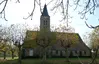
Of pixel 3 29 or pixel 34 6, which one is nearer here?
pixel 34 6

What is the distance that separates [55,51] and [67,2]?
56.2 m

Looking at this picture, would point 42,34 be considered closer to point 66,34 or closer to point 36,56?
point 66,34

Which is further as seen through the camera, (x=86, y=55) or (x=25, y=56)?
(x=86, y=55)

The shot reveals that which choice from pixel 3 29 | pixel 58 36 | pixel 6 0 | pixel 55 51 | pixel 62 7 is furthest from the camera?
pixel 55 51

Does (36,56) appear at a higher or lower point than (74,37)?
lower

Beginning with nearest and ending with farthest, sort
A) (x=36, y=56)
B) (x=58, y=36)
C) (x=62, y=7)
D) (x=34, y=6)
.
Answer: (x=34, y=6) < (x=62, y=7) < (x=58, y=36) < (x=36, y=56)

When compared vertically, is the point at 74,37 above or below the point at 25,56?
above

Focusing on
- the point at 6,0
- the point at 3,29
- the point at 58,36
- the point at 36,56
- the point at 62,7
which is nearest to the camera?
the point at 6,0

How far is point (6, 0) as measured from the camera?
3.17 meters

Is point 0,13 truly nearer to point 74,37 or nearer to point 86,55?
point 74,37

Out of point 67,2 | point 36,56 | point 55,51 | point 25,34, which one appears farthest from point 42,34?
point 67,2

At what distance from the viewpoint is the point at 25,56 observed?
182 ft

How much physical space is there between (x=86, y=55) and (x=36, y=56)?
50.9 feet

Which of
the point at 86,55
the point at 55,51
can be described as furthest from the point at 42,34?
Result: the point at 86,55
